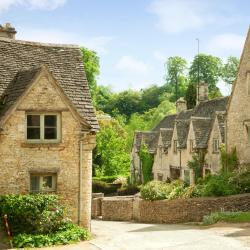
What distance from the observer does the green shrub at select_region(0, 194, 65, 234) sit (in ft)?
68.4

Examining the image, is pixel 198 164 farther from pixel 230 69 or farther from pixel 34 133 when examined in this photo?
pixel 230 69

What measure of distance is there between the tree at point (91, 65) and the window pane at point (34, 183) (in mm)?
49155

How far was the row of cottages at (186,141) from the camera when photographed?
40.1m

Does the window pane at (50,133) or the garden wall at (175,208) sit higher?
the window pane at (50,133)

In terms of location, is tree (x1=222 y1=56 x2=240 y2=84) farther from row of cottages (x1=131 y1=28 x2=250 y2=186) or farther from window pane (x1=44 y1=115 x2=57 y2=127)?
window pane (x1=44 y1=115 x2=57 y2=127)

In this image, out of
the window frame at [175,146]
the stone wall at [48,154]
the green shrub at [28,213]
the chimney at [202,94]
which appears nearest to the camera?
the green shrub at [28,213]

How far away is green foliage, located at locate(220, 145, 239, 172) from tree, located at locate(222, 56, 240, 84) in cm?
7739

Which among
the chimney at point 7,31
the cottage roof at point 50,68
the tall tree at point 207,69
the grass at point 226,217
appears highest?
the tall tree at point 207,69

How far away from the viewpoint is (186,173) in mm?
44656

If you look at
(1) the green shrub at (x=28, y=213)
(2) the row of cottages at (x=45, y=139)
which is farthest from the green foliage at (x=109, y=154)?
(1) the green shrub at (x=28, y=213)

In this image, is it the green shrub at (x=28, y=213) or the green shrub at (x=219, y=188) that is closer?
the green shrub at (x=28, y=213)

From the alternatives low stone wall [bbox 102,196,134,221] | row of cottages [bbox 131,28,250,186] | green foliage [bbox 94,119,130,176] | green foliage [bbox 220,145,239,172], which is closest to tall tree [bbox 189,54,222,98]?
green foliage [bbox 94,119,130,176]

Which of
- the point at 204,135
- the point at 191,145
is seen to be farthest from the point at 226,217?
the point at 191,145

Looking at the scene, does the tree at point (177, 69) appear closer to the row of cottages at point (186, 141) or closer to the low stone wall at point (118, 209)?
the row of cottages at point (186, 141)
